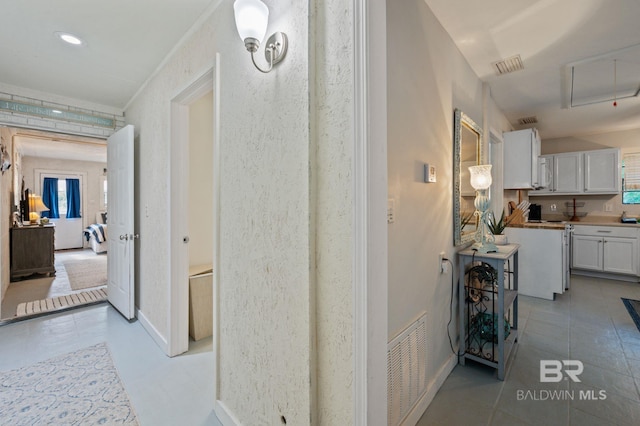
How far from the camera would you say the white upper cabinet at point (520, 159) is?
3.63 m

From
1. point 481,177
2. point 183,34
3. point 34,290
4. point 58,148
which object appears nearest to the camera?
point 183,34

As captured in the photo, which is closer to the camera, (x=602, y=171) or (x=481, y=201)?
(x=481, y=201)

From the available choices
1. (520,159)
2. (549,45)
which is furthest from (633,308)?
(549,45)

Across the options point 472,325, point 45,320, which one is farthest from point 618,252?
point 45,320

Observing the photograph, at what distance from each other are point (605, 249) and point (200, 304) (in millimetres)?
6249

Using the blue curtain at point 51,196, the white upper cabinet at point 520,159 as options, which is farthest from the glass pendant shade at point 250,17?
the blue curtain at point 51,196

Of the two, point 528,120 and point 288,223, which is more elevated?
point 528,120

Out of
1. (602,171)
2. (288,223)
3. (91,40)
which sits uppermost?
(91,40)

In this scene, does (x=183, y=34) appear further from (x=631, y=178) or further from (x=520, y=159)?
(x=631, y=178)

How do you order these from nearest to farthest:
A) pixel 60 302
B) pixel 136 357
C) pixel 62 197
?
1. pixel 136 357
2. pixel 60 302
3. pixel 62 197

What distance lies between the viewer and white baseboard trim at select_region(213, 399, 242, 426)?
148 cm

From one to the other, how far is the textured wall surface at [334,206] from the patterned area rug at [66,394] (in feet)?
4.76

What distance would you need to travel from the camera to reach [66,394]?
1824 mm

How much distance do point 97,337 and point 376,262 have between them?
3100mm
